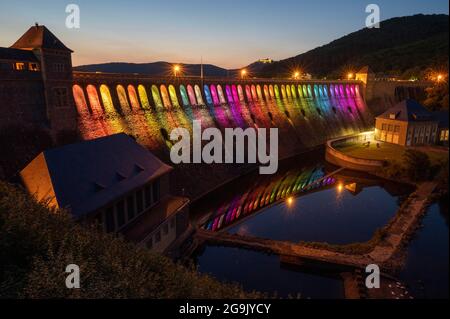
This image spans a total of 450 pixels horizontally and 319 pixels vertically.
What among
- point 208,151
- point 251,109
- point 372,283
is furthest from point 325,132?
point 372,283

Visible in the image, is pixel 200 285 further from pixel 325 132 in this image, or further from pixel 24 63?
pixel 325 132

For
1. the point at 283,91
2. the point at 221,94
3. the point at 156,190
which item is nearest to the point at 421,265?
the point at 156,190

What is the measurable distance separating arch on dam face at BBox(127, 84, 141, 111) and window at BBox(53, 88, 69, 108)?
9202 mm

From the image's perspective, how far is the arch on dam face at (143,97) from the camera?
4372 centimetres

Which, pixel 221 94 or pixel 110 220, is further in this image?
pixel 221 94

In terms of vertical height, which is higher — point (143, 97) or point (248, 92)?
point (248, 92)

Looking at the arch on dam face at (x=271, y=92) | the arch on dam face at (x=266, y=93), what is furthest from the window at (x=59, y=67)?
the arch on dam face at (x=271, y=92)

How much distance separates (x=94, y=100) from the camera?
3809 cm

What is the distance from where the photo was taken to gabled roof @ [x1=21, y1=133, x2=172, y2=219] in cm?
1981

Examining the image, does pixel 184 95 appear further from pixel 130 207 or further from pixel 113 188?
pixel 113 188

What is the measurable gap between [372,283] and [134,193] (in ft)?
59.2

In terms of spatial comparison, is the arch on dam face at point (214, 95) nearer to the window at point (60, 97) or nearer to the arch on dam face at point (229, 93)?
the arch on dam face at point (229, 93)
